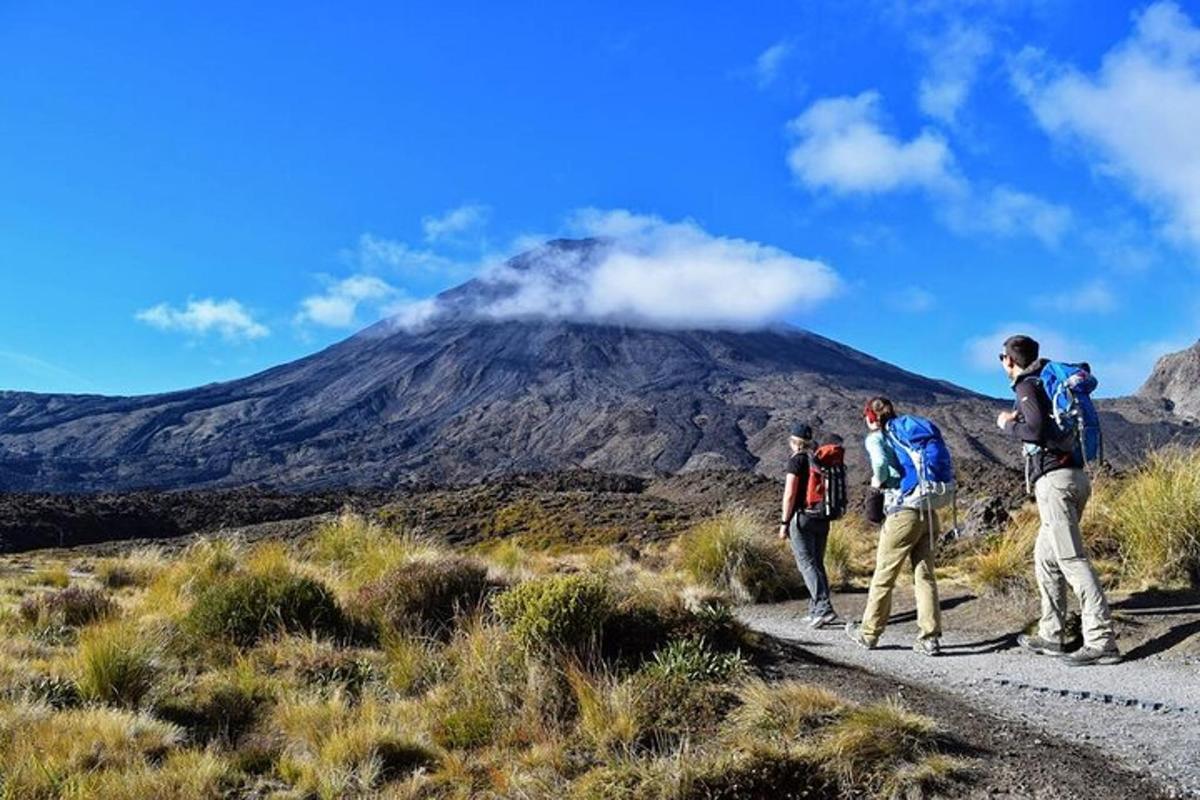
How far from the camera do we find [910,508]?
624 cm

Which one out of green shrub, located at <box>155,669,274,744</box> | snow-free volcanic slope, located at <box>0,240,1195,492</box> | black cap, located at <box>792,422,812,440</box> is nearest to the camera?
green shrub, located at <box>155,669,274,744</box>

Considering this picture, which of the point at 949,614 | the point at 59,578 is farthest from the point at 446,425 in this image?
the point at 949,614

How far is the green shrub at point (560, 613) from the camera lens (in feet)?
17.7

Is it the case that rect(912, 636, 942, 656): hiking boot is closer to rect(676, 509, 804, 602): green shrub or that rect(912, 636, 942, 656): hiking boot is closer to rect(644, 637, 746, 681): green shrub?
rect(644, 637, 746, 681): green shrub

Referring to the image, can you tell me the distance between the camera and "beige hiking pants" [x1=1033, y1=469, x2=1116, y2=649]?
5504 mm

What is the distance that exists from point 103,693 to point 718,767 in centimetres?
365

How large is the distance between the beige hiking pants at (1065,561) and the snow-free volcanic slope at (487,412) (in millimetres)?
51655

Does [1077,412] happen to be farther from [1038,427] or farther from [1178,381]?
[1178,381]

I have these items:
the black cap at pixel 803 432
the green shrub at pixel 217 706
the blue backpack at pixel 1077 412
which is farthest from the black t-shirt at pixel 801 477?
the green shrub at pixel 217 706

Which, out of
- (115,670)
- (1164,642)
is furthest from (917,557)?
(115,670)

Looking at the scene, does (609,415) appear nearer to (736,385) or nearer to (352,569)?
(736,385)

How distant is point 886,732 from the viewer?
12.7 feet

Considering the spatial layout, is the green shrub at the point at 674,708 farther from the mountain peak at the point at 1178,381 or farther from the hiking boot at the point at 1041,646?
the mountain peak at the point at 1178,381

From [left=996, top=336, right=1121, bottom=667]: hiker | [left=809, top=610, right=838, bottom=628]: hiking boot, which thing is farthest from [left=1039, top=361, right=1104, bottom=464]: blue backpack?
[left=809, top=610, right=838, bottom=628]: hiking boot
